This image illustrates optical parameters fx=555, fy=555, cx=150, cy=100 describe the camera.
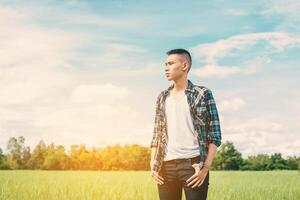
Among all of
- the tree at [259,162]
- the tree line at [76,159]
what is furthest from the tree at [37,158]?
the tree at [259,162]

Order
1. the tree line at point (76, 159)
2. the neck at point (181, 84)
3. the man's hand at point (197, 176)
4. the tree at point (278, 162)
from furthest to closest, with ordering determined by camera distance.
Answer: the tree at point (278, 162), the tree line at point (76, 159), the neck at point (181, 84), the man's hand at point (197, 176)

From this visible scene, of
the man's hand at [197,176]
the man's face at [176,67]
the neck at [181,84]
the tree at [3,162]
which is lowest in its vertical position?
the man's hand at [197,176]

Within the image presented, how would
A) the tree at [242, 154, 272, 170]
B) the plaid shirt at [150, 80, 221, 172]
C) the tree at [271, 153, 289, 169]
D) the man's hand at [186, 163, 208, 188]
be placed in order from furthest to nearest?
the tree at [271, 153, 289, 169], the tree at [242, 154, 272, 170], the plaid shirt at [150, 80, 221, 172], the man's hand at [186, 163, 208, 188]

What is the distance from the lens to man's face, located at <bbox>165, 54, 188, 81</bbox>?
412cm

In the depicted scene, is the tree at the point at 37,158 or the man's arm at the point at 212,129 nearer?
the man's arm at the point at 212,129

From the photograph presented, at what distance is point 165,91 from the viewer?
4.27m

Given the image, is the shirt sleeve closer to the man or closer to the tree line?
the man

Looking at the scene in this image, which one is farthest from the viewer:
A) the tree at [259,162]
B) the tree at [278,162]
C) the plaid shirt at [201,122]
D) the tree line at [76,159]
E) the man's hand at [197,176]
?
the tree at [278,162]

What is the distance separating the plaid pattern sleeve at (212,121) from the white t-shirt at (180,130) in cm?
12

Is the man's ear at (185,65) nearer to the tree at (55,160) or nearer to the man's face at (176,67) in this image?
the man's face at (176,67)

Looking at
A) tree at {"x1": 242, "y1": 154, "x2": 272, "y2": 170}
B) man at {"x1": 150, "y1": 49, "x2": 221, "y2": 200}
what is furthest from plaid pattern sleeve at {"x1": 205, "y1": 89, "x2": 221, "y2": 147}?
tree at {"x1": 242, "y1": 154, "x2": 272, "y2": 170}

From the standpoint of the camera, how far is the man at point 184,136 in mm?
4012

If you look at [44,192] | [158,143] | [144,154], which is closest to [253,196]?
[44,192]

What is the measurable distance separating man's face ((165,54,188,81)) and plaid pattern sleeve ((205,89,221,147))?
0.81 feet
